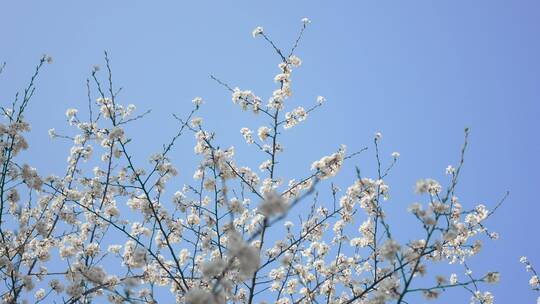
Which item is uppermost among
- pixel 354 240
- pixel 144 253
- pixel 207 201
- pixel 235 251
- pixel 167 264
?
pixel 207 201

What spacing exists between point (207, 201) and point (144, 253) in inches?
81.8

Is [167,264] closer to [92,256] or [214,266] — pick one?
[92,256]

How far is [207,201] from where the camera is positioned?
780 cm

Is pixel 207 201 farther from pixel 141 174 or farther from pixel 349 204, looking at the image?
pixel 349 204

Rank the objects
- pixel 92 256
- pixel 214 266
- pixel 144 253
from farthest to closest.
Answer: pixel 92 256 < pixel 144 253 < pixel 214 266

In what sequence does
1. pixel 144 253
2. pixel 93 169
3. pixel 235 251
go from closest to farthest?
pixel 235 251 → pixel 144 253 → pixel 93 169

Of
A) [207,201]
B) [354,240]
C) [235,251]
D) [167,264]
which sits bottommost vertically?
[235,251]

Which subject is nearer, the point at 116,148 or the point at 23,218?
the point at 116,148

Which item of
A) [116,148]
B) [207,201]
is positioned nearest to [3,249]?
[116,148]

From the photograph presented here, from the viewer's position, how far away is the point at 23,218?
7941 millimetres

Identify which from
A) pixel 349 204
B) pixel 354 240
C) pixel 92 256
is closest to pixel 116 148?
pixel 92 256

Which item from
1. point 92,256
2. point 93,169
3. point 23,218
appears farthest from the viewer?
point 23,218

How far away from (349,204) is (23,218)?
222 inches

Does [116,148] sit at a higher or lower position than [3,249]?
higher
